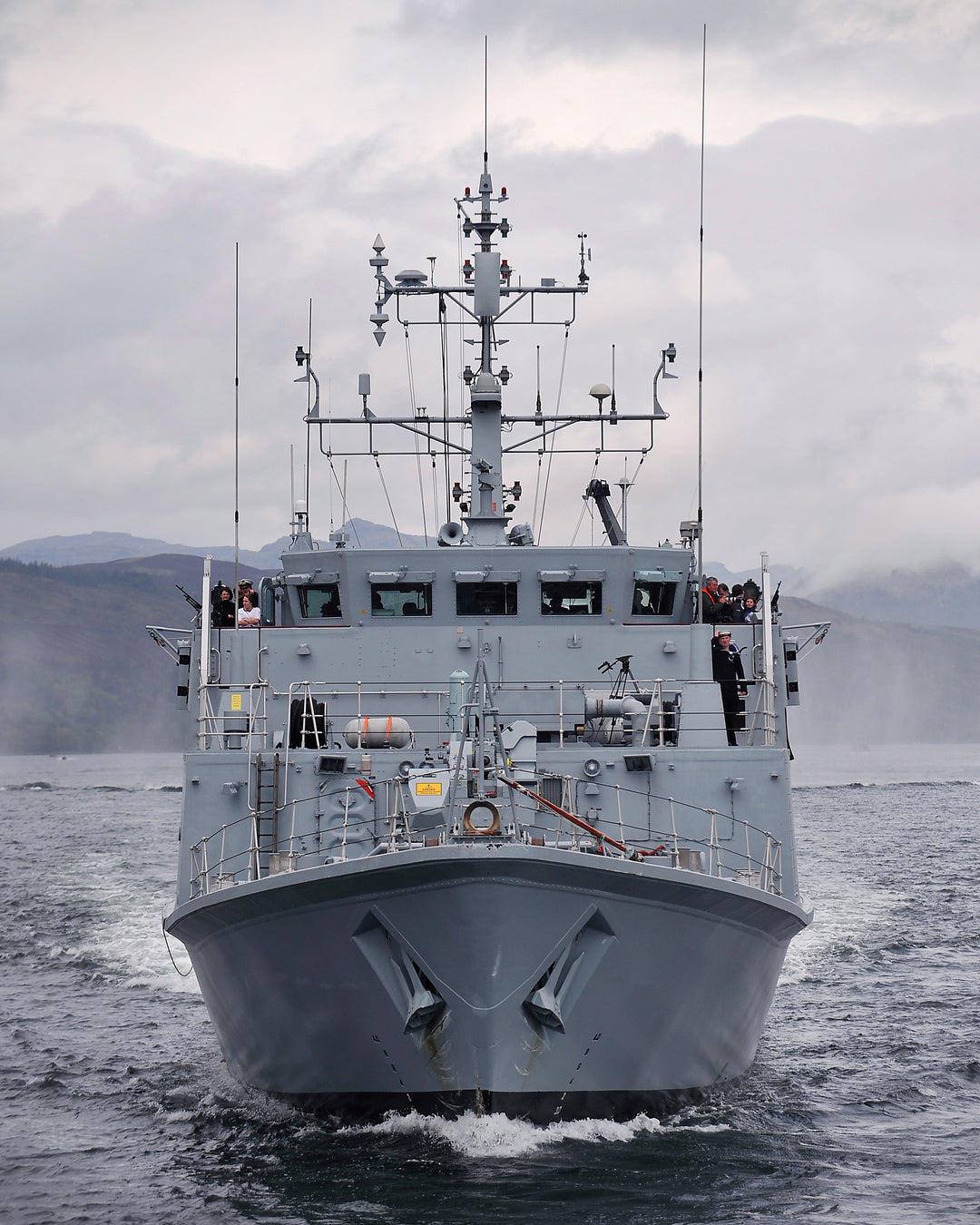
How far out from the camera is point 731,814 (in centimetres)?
1365

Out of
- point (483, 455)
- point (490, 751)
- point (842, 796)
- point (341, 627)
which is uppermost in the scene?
point (483, 455)

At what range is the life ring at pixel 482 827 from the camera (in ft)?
35.7

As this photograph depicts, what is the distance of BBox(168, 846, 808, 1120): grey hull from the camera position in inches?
424

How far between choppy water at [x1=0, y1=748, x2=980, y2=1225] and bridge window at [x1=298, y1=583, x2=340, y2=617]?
5.12 meters

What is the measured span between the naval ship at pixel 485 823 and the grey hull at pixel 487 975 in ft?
0.08

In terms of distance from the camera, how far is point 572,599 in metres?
16.5

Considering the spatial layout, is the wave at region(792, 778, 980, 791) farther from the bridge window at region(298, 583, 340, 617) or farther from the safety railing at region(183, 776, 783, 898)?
the safety railing at region(183, 776, 783, 898)

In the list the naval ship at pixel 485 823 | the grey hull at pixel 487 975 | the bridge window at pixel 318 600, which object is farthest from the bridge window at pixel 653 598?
the grey hull at pixel 487 975

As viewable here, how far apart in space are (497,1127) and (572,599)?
6.67 metres

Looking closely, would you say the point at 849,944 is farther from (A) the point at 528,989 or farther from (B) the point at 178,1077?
(A) the point at 528,989

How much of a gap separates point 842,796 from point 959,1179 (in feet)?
196

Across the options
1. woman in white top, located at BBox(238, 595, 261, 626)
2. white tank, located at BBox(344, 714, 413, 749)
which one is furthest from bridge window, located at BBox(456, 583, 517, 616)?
white tank, located at BBox(344, 714, 413, 749)

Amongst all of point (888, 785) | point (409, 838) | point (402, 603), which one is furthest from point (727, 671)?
point (888, 785)

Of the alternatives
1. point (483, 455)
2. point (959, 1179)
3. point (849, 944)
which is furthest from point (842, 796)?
point (959, 1179)
